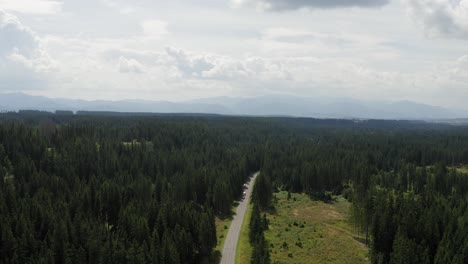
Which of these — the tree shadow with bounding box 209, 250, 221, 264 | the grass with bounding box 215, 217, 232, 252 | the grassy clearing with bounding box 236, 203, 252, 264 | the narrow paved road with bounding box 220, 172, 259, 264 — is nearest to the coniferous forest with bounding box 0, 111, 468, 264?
the tree shadow with bounding box 209, 250, 221, 264

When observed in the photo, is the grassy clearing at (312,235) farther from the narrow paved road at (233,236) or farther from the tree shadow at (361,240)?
the narrow paved road at (233,236)

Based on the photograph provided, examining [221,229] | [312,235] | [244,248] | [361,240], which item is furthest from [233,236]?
[361,240]

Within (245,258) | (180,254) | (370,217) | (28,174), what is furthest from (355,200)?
(28,174)

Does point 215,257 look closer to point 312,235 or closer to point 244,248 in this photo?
point 244,248

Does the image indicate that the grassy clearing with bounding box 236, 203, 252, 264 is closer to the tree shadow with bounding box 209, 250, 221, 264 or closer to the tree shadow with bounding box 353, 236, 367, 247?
the tree shadow with bounding box 209, 250, 221, 264

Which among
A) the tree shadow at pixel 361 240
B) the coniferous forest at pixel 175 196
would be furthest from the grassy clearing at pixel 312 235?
the coniferous forest at pixel 175 196

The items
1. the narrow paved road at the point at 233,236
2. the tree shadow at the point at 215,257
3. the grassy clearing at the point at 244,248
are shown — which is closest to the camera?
the tree shadow at the point at 215,257

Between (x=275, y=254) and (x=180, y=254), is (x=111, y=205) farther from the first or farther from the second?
(x=275, y=254)
